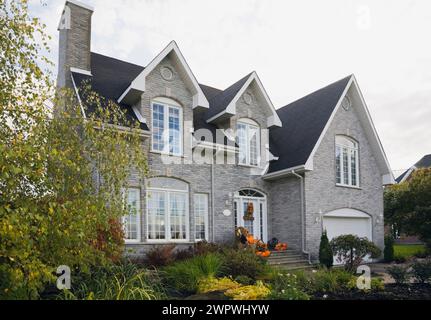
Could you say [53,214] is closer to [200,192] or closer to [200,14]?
[200,14]

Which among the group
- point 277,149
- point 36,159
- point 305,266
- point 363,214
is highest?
point 277,149

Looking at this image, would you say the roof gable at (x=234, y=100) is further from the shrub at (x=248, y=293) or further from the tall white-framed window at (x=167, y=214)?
the shrub at (x=248, y=293)

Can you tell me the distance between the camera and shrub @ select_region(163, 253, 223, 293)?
9.95m

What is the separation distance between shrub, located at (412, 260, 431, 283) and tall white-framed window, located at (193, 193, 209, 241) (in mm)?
7658

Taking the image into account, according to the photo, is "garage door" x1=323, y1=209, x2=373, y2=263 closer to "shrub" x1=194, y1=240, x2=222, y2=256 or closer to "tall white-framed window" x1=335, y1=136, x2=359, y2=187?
"tall white-framed window" x1=335, y1=136, x2=359, y2=187

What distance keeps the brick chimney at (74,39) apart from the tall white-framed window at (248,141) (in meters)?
7.06

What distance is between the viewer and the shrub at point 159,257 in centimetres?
1288

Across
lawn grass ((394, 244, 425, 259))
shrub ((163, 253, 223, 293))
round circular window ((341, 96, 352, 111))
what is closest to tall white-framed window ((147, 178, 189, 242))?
shrub ((163, 253, 223, 293))

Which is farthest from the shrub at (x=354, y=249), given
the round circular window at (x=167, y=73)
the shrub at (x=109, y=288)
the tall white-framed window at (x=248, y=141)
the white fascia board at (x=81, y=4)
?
the white fascia board at (x=81, y=4)

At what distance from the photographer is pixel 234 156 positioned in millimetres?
16984

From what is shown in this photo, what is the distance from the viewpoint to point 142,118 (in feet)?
47.6

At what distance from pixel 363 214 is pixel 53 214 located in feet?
57.8

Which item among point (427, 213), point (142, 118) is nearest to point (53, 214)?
point (142, 118)

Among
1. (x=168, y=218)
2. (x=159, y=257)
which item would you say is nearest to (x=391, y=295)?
(x=159, y=257)
